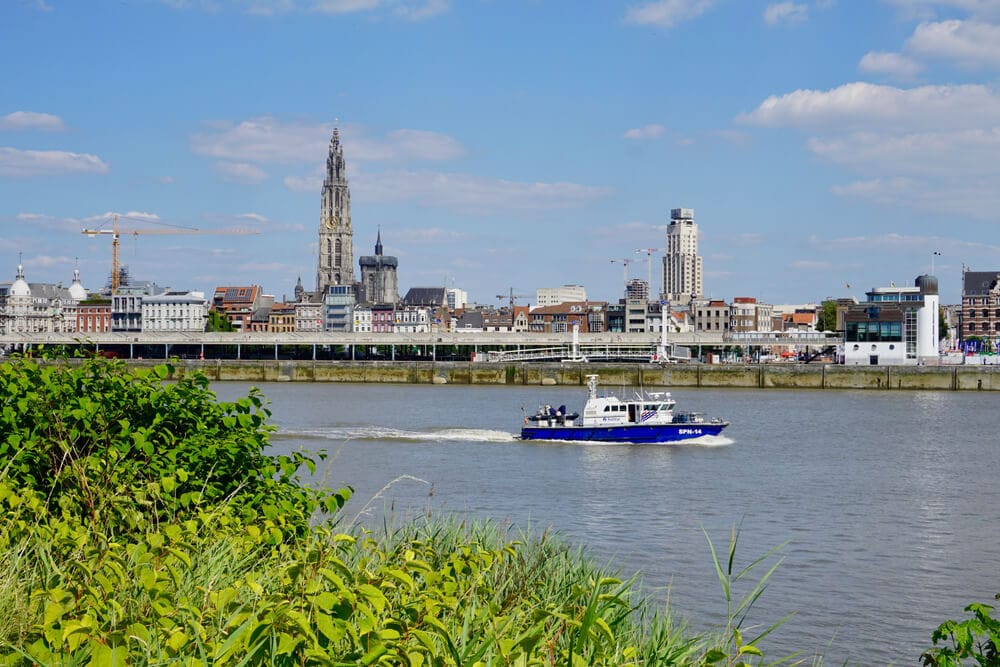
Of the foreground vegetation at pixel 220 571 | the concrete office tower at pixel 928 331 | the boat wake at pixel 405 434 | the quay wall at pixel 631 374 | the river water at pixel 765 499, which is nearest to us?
the foreground vegetation at pixel 220 571

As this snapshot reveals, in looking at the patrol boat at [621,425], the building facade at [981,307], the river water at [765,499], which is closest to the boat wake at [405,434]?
the river water at [765,499]

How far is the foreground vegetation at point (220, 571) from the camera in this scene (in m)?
5.59

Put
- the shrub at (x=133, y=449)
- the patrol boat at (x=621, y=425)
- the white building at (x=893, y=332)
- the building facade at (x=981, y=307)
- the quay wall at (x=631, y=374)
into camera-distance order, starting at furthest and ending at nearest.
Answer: the building facade at (x=981, y=307)
the white building at (x=893, y=332)
the quay wall at (x=631, y=374)
the patrol boat at (x=621, y=425)
the shrub at (x=133, y=449)

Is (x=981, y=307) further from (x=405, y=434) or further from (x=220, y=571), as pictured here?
(x=220, y=571)

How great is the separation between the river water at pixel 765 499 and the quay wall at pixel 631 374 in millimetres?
26477

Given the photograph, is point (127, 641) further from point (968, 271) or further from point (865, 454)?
point (968, 271)

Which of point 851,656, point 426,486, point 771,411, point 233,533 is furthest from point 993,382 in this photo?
point 233,533

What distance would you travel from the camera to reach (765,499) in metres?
32.2

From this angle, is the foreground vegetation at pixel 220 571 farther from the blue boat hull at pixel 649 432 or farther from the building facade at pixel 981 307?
the building facade at pixel 981 307

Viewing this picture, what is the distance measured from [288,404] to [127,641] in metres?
69.9

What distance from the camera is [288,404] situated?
74438mm

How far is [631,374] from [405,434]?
55.4m

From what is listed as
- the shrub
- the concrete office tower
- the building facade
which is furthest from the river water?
the building facade

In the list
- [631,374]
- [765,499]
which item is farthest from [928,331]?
[765,499]
